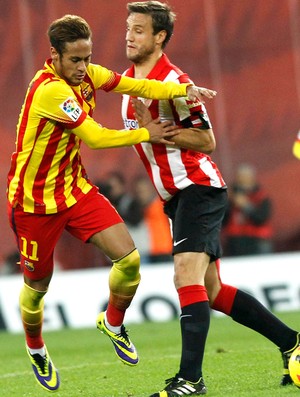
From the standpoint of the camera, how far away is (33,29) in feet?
51.7

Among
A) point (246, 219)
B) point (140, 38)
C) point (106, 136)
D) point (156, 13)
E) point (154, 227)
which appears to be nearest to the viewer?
point (106, 136)

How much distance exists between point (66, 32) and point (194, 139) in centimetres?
111

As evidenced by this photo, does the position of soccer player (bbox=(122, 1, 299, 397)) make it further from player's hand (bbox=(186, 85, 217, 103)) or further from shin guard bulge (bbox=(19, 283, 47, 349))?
shin guard bulge (bbox=(19, 283, 47, 349))

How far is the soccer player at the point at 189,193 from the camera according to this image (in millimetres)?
7418

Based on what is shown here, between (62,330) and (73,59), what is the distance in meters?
6.88

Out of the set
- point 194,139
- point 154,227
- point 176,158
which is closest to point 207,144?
point 194,139

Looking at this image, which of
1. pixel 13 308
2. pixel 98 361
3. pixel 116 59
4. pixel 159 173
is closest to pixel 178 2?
pixel 116 59

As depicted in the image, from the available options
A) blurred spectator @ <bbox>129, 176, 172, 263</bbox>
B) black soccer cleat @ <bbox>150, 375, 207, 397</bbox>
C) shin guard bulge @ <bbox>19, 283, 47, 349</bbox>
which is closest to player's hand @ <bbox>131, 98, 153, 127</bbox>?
shin guard bulge @ <bbox>19, 283, 47, 349</bbox>

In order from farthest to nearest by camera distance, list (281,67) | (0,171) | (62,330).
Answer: (281,67) < (0,171) < (62,330)

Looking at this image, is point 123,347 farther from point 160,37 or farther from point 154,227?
point 154,227

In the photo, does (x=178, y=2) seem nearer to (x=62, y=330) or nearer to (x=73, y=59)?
(x=62, y=330)

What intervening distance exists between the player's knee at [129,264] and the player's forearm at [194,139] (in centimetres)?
86

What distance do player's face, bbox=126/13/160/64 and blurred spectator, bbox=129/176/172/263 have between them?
23.4ft

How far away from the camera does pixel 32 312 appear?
27.0ft
